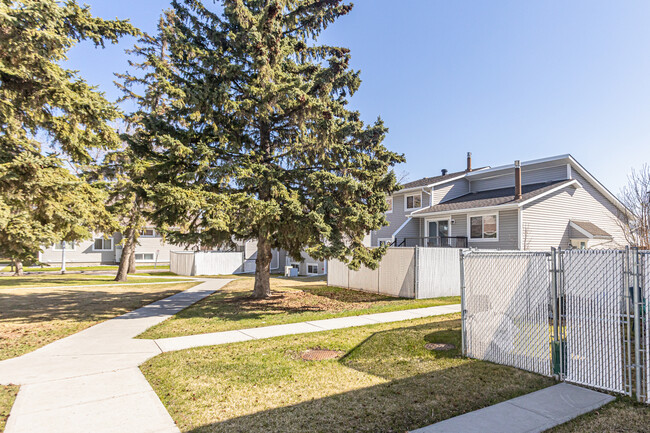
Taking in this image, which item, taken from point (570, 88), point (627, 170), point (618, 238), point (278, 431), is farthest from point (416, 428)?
point (618, 238)

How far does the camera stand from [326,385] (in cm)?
517

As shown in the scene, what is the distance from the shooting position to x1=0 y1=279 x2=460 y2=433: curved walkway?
402 centimetres

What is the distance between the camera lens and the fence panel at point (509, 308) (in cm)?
570

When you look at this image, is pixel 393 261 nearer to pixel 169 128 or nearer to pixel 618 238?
pixel 169 128

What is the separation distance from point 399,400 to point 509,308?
2816 millimetres

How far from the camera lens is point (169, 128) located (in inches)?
467

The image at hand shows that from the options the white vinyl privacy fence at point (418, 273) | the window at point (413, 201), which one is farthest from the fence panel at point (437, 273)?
the window at point (413, 201)

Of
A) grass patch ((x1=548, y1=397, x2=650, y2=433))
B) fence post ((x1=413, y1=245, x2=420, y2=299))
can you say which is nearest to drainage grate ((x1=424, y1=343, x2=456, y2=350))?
grass patch ((x1=548, y1=397, x2=650, y2=433))

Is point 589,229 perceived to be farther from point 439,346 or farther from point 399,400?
point 399,400

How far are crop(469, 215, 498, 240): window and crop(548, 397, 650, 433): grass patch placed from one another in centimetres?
1579

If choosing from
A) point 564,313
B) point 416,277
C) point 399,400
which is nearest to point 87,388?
point 399,400

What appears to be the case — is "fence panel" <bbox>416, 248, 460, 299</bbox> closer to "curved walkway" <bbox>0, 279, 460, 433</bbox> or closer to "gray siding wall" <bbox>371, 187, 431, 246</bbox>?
"curved walkway" <bbox>0, 279, 460, 433</bbox>

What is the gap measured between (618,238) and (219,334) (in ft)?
79.5

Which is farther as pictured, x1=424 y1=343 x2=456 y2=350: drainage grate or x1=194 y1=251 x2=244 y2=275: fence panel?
x1=194 y1=251 x2=244 y2=275: fence panel
